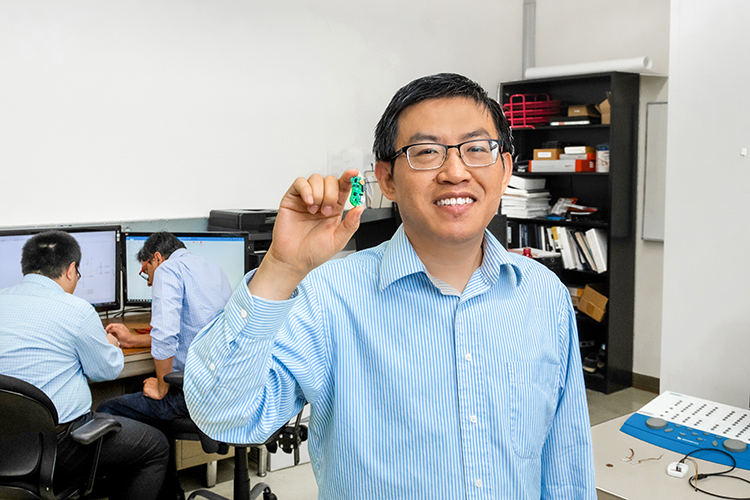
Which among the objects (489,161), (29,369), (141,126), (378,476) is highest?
(141,126)

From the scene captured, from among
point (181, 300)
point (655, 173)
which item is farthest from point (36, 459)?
point (655, 173)

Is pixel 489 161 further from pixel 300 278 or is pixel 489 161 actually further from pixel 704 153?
pixel 704 153

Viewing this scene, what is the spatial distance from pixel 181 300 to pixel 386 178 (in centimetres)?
183

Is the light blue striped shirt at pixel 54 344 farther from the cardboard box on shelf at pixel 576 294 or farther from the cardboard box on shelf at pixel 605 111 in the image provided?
the cardboard box on shelf at pixel 605 111

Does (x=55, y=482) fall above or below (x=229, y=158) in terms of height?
below

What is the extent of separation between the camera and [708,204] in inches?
91.8

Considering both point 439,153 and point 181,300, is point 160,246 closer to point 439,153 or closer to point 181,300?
point 181,300

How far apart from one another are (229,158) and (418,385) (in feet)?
9.96

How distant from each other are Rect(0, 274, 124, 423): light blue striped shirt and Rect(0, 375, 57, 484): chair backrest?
0.43 feet

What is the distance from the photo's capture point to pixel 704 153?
2.33 meters

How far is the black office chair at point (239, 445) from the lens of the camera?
8.32 feet

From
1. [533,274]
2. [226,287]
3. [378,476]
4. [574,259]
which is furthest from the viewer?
[574,259]

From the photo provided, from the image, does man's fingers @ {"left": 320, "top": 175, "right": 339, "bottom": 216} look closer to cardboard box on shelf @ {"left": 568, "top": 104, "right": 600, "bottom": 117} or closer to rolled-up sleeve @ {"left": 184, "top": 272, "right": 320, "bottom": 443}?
rolled-up sleeve @ {"left": 184, "top": 272, "right": 320, "bottom": 443}

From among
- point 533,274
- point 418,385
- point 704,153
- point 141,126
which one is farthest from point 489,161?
point 141,126
